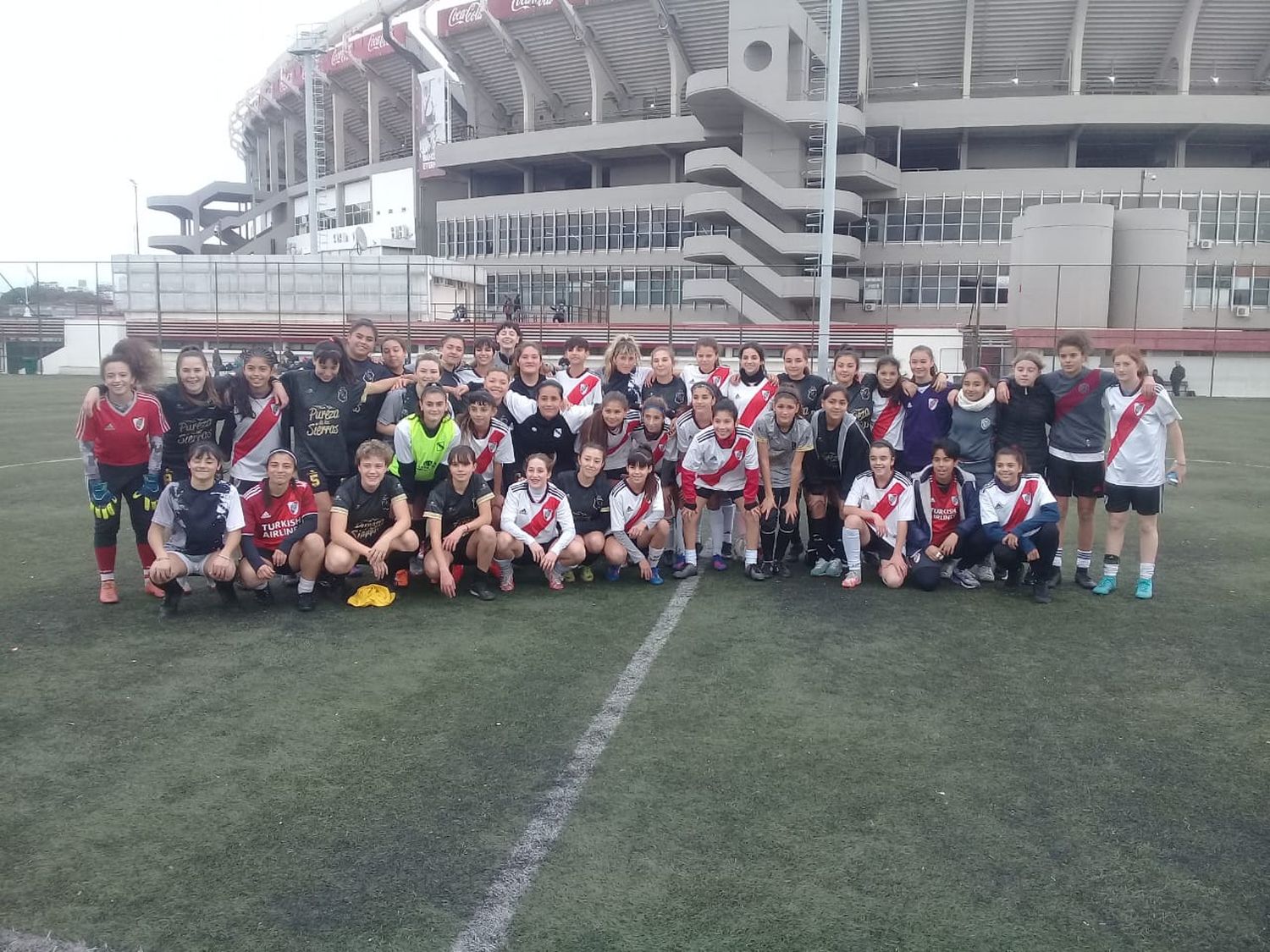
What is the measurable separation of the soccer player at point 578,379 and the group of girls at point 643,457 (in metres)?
0.02

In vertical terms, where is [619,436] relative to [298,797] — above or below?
above

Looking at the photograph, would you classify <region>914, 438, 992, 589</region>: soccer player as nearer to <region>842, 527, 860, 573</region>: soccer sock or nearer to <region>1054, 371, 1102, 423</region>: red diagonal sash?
<region>842, 527, 860, 573</region>: soccer sock

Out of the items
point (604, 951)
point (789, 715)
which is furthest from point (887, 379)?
point (604, 951)

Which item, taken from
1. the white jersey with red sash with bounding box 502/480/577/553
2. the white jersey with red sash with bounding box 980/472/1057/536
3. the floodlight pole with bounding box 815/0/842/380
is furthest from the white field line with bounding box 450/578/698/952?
the floodlight pole with bounding box 815/0/842/380

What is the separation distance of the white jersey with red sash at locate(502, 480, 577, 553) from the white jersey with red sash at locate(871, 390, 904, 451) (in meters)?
2.60

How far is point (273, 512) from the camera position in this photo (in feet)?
20.9

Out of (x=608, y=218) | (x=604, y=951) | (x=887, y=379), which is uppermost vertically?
(x=608, y=218)

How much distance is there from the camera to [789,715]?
4586 millimetres

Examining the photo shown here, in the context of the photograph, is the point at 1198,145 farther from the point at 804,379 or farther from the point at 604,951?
the point at 604,951

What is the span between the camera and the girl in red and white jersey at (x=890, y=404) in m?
7.48

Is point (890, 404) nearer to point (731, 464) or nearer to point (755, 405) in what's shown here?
point (755, 405)

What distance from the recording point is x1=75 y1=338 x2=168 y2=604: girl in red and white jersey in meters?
6.14

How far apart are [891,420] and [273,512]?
4.58m

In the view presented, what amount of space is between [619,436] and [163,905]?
4.83 m
